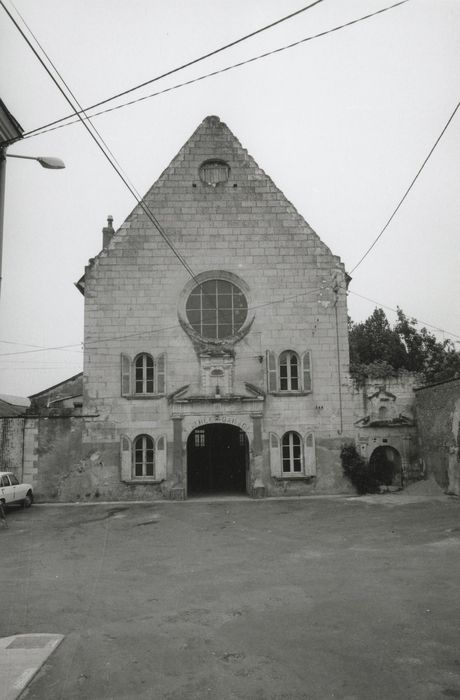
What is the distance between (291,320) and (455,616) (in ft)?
50.5

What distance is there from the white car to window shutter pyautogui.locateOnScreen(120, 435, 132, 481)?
3176mm

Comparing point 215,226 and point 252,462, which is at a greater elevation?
point 215,226

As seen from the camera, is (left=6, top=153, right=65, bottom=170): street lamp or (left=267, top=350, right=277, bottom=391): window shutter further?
(left=267, top=350, right=277, bottom=391): window shutter

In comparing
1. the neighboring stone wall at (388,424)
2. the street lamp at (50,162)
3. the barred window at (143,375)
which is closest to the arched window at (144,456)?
the barred window at (143,375)

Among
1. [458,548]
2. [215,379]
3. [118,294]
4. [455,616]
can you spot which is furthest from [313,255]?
[455,616]

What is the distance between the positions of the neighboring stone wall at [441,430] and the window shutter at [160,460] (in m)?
9.45

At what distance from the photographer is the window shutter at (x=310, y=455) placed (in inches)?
827

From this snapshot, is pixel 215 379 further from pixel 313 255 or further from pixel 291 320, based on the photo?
pixel 313 255

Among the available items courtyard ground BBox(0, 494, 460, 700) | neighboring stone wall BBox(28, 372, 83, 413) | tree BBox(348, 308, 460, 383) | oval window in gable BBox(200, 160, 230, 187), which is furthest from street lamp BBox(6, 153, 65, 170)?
tree BBox(348, 308, 460, 383)

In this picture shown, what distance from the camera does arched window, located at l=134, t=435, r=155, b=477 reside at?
21.1 meters

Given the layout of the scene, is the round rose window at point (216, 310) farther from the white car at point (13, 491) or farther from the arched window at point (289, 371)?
the white car at point (13, 491)

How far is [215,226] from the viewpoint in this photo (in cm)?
2236

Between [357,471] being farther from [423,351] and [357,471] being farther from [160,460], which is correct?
[423,351]

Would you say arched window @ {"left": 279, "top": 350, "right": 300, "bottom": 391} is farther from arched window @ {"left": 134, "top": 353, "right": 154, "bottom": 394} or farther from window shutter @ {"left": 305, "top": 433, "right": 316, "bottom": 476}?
arched window @ {"left": 134, "top": 353, "right": 154, "bottom": 394}
